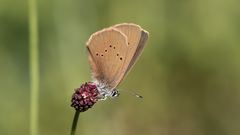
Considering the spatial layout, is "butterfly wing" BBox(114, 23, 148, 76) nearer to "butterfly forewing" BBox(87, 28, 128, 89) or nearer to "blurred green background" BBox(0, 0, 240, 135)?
"butterfly forewing" BBox(87, 28, 128, 89)

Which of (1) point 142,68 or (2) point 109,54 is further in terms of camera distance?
(1) point 142,68

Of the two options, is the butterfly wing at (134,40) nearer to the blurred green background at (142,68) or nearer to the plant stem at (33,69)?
the plant stem at (33,69)

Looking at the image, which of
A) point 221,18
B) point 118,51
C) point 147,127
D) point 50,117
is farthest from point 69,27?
point 118,51

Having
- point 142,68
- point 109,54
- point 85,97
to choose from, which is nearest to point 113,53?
point 109,54

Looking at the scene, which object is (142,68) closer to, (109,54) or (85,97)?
(109,54)

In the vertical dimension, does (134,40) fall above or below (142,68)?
above

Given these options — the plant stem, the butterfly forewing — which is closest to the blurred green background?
the plant stem
